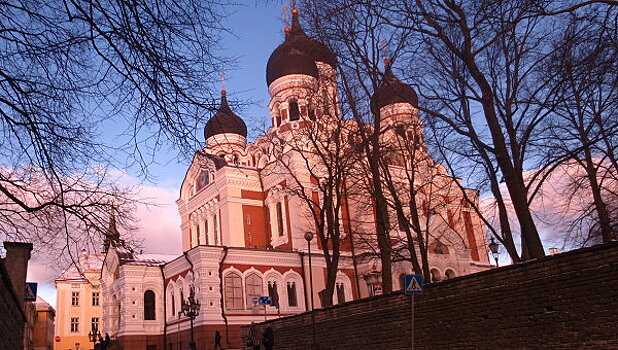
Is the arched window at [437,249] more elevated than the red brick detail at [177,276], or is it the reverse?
the arched window at [437,249]

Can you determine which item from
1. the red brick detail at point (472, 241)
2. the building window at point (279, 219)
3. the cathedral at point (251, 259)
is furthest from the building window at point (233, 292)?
the red brick detail at point (472, 241)

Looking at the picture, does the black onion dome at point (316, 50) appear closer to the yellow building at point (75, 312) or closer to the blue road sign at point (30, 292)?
the blue road sign at point (30, 292)

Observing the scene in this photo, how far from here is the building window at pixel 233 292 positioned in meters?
29.4

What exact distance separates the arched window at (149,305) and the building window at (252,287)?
6744 millimetres

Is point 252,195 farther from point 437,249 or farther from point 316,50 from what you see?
point 316,50

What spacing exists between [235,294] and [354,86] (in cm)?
1530

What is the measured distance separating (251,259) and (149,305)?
288 inches

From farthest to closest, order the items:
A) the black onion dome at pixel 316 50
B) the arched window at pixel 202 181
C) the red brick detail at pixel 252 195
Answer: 1. the arched window at pixel 202 181
2. the red brick detail at pixel 252 195
3. the black onion dome at pixel 316 50

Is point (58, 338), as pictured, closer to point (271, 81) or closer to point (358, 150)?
point (271, 81)

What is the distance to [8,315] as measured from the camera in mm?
9688

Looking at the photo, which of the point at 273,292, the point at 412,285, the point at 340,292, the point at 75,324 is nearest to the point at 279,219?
the point at 340,292

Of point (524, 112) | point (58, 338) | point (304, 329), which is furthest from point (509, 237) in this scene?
point (58, 338)

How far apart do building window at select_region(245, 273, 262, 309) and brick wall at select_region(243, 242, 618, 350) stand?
1670 centimetres

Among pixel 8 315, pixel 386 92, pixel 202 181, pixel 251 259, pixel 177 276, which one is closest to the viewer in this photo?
pixel 8 315
